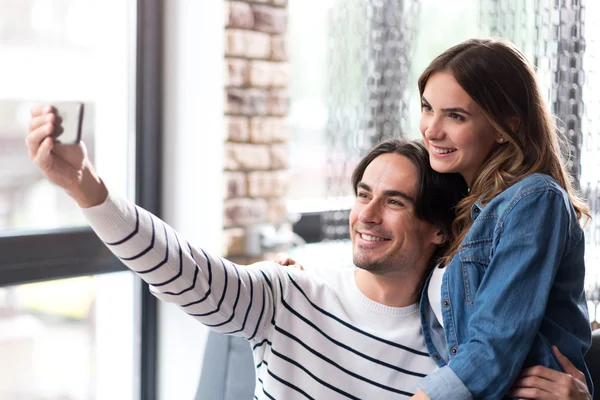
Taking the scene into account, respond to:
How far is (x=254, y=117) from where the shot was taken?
2650 millimetres

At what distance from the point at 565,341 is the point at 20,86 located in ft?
5.97

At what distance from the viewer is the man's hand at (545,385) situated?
1.45 m

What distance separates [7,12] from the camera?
94.1 inches

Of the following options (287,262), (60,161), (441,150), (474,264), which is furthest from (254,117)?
(60,161)

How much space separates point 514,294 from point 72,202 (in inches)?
65.4

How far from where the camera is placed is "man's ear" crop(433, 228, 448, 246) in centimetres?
185

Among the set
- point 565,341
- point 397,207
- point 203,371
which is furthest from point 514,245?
point 203,371

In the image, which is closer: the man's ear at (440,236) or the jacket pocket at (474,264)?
the jacket pocket at (474,264)

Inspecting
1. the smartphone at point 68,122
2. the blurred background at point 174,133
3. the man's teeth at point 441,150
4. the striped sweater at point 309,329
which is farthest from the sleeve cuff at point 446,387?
the blurred background at point 174,133

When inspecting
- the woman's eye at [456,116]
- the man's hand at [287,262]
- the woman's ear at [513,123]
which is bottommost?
the man's hand at [287,262]

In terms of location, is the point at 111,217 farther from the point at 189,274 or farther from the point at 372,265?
the point at 372,265

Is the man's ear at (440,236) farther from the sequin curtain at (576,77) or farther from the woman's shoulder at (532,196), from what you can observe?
the sequin curtain at (576,77)

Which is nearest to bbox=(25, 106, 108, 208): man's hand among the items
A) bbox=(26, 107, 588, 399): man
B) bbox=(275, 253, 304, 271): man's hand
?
bbox=(26, 107, 588, 399): man

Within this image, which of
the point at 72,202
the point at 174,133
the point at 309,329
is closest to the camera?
the point at 309,329
